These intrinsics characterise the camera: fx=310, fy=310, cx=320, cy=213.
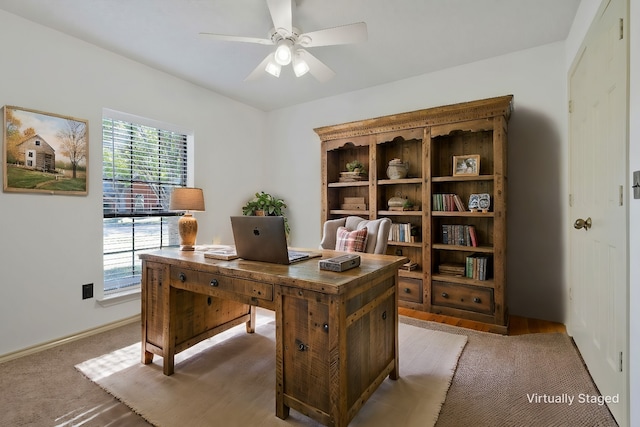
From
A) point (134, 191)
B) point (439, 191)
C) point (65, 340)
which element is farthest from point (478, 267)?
point (65, 340)

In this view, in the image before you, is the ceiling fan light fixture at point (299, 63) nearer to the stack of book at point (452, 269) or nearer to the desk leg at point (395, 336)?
the desk leg at point (395, 336)

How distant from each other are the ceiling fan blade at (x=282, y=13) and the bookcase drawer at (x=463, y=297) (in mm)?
2569

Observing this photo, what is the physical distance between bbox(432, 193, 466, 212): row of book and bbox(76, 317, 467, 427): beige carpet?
1.20 meters

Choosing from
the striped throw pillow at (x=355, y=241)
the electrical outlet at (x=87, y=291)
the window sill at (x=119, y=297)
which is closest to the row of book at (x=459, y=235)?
the striped throw pillow at (x=355, y=241)

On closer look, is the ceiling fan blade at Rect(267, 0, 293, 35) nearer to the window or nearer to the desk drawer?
the desk drawer

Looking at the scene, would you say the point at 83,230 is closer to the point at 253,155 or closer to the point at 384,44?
the point at 253,155

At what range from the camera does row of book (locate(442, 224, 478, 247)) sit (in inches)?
116

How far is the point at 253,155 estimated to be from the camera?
14.7 feet

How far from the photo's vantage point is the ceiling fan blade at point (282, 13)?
6.16 ft

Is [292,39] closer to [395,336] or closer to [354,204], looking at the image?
[354,204]

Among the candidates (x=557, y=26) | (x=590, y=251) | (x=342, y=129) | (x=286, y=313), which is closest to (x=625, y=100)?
(x=590, y=251)

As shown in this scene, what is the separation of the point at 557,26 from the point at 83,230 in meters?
4.31

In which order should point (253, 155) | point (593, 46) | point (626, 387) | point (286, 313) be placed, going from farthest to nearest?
point (253, 155) < point (593, 46) < point (286, 313) < point (626, 387)
